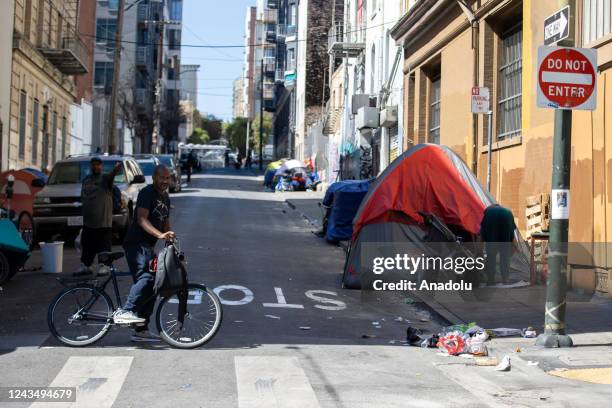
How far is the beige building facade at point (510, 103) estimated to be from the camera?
1329cm

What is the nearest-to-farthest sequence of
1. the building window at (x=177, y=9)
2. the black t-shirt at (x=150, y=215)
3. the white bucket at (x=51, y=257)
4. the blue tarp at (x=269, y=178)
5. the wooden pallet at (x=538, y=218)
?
the black t-shirt at (x=150, y=215) < the wooden pallet at (x=538, y=218) < the white bucket at (x=51, y=257) < the blue tarp at (x=269, y=178) < the building window at (x=177, y=9)

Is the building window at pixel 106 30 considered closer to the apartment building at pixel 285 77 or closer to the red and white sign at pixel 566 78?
the apartment building at pixel 285 77

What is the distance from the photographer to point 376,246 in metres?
14.2

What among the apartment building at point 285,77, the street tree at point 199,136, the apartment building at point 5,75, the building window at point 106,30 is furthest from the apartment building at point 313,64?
the street tree at point 199,136

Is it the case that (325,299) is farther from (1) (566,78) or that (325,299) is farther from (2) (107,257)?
(1) (566,78)

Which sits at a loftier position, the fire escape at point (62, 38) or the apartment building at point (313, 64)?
the apartment building at point (313, 64)

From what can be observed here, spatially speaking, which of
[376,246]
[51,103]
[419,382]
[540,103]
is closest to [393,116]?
[51,103]

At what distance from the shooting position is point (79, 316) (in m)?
9.08

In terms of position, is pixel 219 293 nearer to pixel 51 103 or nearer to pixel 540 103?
pixel 540 103

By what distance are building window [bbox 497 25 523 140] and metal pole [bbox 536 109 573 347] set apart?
8.40 m

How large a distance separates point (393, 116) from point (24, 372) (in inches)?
933

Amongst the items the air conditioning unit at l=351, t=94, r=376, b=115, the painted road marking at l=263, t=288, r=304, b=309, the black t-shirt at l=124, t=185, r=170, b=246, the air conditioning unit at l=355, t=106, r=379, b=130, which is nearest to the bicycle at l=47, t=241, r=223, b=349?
the black t-shirt at l=124, t=185, r=170, b=246

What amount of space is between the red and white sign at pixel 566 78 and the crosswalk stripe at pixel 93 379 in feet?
17.3

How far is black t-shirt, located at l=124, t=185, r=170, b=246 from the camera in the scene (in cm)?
933
